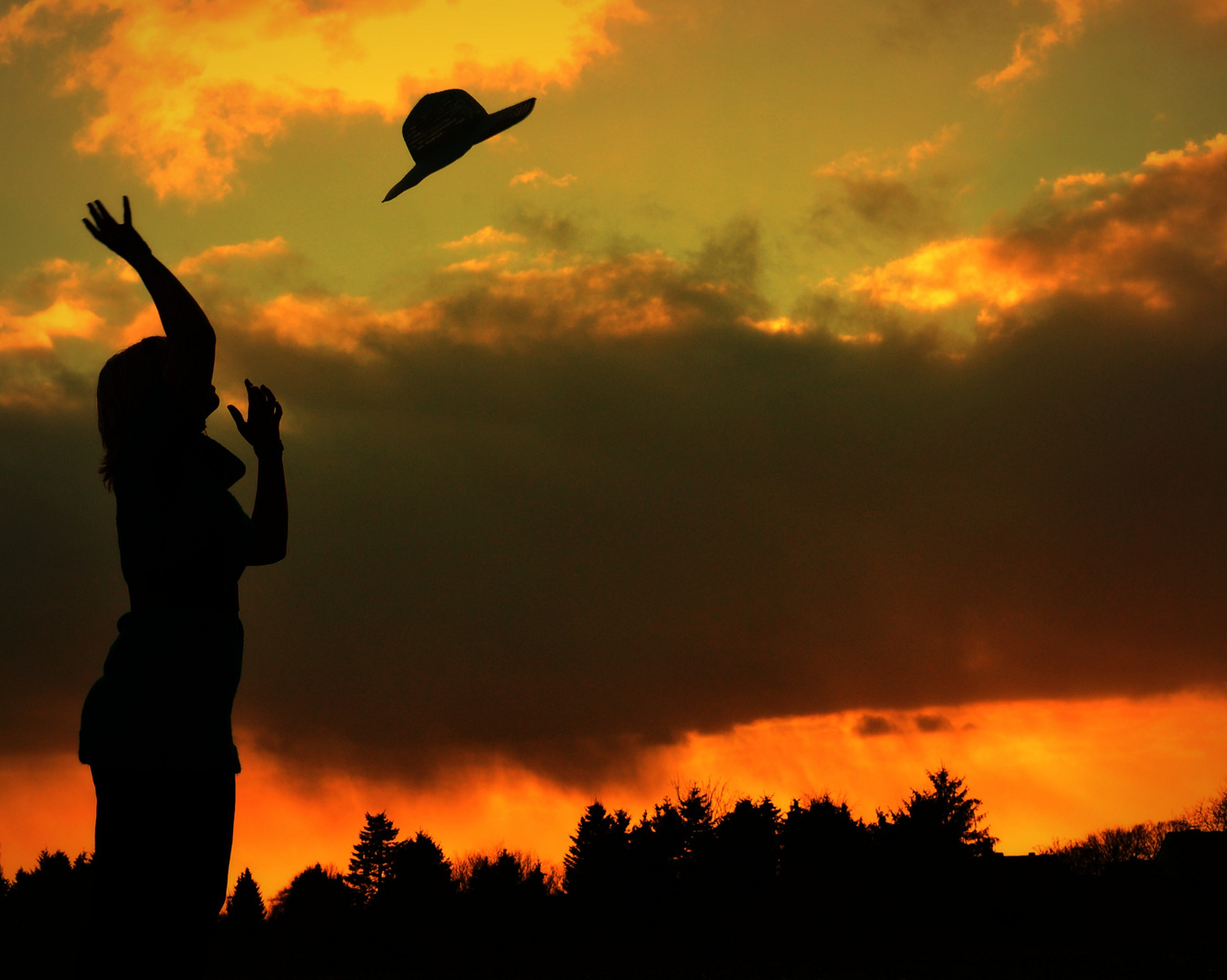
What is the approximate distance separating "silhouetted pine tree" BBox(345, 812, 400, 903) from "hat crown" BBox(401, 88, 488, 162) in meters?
125

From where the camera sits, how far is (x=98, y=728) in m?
3.20

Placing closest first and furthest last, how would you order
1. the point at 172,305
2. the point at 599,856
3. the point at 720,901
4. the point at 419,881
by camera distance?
1. the point at 172,305
2. the point at 720,901
3. the point at 599,856
4. the point at 419,881

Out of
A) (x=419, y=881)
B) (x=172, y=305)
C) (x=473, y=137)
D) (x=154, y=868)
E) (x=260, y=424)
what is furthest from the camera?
(x=419, y=881)

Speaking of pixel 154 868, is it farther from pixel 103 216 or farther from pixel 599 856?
pixel 599 856

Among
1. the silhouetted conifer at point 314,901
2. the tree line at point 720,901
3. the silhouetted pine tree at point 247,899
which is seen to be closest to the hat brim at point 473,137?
the tree line at point 720,901

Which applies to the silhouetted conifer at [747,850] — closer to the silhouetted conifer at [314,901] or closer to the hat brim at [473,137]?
the silhouetted conifer at [314,901]

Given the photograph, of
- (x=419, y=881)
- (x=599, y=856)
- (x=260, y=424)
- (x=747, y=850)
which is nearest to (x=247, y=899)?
(x=419, y=881)

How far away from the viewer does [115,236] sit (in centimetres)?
340

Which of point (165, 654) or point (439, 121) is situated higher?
point (439, 121)

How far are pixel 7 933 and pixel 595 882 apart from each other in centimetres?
5035

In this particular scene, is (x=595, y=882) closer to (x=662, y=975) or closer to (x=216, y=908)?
(x=662, y=975)

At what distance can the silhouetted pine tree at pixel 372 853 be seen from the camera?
121438 mm

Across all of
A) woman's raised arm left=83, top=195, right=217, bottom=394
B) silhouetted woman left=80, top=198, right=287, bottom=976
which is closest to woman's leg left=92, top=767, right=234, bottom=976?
silhouetted woman left=80, top=198, right=287, bottom=976

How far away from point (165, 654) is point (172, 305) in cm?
110
